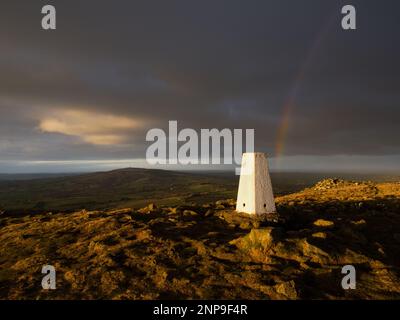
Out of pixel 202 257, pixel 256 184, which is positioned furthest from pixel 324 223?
pixel 202 257

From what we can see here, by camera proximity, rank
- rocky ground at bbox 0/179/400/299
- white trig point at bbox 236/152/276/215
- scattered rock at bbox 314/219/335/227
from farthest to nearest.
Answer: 1. white trig point at bbox 236/152/276/215
2. scattered rock at bbox 314/219/335/227
3. rocky ground at bbox 0/179/400/299

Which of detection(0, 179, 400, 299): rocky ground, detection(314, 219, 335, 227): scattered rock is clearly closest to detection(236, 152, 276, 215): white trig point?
detection(0, 179, 400, 299): rocky ground

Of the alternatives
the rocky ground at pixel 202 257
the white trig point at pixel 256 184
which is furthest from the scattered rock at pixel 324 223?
the white trig point at pixel 256 184

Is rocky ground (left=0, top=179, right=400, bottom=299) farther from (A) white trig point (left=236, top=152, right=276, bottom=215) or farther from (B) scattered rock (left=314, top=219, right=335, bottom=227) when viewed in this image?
(A) white trig point (left=236, top=152, right=276, bottom=215)

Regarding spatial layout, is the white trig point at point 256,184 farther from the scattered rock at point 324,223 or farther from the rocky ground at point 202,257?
the scattered rock at point 324,223

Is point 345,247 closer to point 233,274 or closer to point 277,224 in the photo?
point 277,224
